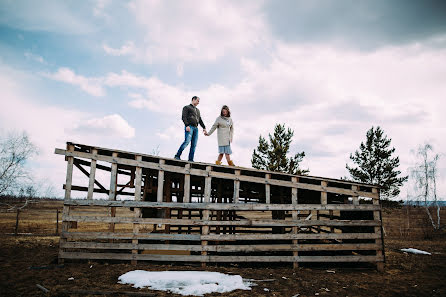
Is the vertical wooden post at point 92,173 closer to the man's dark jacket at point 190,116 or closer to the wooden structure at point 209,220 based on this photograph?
the wooden structure at point 209,220

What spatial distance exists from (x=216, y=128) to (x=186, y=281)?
190 inches

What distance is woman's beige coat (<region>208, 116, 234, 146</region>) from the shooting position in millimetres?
8547

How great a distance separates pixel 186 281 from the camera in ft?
20.6

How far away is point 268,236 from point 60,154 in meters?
7.20

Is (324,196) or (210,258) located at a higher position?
(324,196)

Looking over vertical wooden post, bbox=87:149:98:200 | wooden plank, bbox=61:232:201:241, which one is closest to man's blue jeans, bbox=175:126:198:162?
wooden plank, bbox=61:232:201:241

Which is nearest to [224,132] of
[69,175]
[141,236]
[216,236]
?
[216,236]

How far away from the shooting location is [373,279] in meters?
6.90

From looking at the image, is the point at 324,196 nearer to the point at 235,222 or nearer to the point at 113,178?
the point at 235,222

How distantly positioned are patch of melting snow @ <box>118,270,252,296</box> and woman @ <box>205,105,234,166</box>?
3.56m

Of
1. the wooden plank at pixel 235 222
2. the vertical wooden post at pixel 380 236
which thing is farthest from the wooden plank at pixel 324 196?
the vertical wooden post at pixel 380 236

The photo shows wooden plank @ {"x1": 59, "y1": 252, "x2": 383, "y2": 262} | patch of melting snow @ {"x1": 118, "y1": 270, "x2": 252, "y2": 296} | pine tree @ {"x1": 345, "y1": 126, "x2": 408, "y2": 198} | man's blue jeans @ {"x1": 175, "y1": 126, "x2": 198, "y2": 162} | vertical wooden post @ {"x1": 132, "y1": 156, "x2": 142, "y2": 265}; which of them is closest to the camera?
patch of melting snow @ {"x1": 118, "y1": 270, "x2": 252, "y2": 296}

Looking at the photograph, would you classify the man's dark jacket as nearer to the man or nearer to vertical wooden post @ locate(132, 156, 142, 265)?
the man

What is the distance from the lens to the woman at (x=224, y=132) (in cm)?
855
